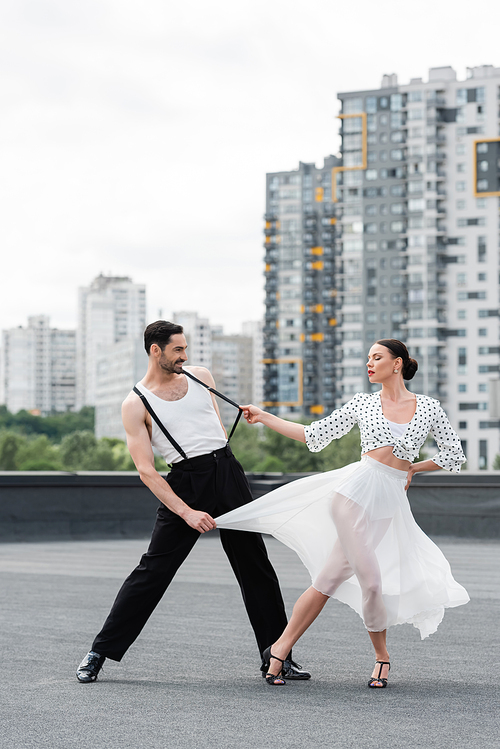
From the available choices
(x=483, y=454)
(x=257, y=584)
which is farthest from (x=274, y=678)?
(x=483, y=454)

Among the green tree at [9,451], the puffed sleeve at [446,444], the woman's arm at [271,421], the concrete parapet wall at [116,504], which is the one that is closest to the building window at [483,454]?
the green tree at [9,451]

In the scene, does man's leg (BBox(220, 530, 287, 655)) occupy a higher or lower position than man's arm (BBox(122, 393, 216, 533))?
lower

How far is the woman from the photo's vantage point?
4406mm

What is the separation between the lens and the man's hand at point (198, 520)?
4414 millimetres

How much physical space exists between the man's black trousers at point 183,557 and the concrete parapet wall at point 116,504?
7.00 meters

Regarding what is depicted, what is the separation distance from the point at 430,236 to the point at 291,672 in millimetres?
92156

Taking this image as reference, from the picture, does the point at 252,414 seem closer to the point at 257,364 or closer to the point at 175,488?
the point at 175,488

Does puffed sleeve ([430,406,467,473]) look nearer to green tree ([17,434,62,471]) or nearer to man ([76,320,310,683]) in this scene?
man ([76,320,310,683])

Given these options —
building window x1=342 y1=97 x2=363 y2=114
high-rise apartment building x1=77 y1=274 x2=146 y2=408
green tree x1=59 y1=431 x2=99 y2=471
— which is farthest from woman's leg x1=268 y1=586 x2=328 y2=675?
high-rise apartment building x1=77 y1=274 x2=146 y2=408

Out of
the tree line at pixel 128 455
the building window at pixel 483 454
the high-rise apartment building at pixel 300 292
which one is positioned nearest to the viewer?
the tree line at pixel 128 455

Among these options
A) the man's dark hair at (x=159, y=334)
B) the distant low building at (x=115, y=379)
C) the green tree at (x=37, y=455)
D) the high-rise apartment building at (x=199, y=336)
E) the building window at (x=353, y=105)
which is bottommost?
the green tree at (x=37, y=455)

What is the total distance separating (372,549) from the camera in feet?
14.4

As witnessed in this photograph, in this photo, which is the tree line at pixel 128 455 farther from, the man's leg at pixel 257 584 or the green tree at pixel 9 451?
the man's leg at pixel 257 584

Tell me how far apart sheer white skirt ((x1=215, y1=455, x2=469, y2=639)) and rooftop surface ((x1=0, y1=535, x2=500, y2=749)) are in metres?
0.38
